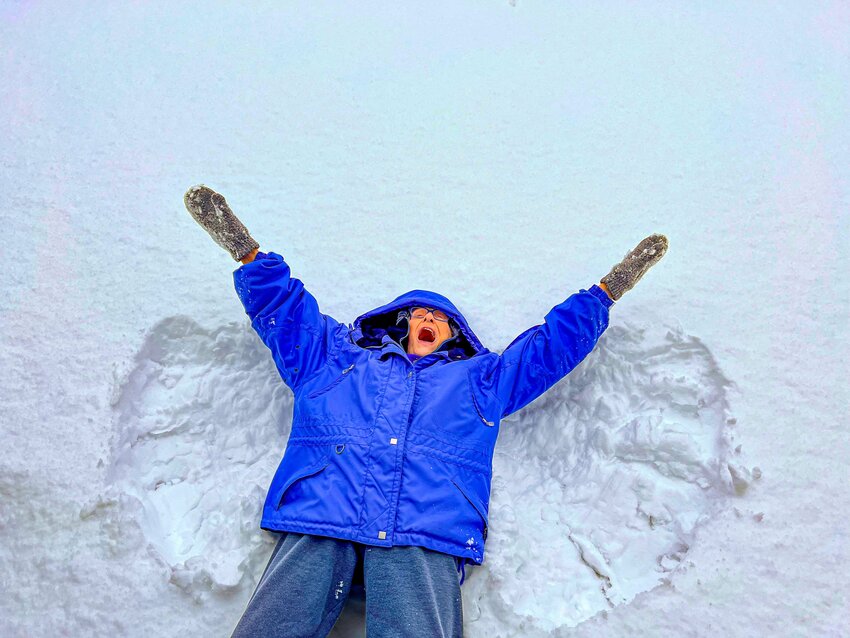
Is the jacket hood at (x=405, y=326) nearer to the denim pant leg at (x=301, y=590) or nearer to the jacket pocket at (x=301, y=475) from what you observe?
the jacket pocket at (x=301, y=475)

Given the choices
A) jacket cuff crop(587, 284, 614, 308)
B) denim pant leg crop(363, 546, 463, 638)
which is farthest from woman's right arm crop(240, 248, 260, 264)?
jacket cuff crop(587, 284, 614, 308)

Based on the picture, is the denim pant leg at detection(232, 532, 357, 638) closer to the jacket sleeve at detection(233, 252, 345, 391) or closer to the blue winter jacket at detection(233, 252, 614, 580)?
the blue winter jacket at detection(233, 252, 614, 580)

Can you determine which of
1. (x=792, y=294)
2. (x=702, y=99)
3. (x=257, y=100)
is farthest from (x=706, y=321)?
(x=257, y=100)

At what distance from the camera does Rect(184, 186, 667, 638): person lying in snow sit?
1867mm

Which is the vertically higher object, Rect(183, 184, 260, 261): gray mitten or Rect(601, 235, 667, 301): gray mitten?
Rect(183, 184, 260, 261): gray mitten

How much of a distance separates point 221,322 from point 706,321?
188 centimetres

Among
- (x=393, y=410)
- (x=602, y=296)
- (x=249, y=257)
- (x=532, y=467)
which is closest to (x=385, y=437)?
(x=393, y=410)

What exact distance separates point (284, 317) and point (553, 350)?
93 cm

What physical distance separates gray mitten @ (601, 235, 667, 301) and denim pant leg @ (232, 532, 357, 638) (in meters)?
1.23

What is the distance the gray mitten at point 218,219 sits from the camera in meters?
2.22

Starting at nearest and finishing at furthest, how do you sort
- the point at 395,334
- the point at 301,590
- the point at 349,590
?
the point at 301,590 → the point at 349,590 → the point at 395,334

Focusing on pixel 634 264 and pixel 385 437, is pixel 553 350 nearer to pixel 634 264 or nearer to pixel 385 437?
pixel 634 264

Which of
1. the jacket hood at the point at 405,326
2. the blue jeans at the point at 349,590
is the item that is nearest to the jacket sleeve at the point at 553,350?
the jacket hood at the point at 405,326

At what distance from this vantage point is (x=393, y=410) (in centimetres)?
212
